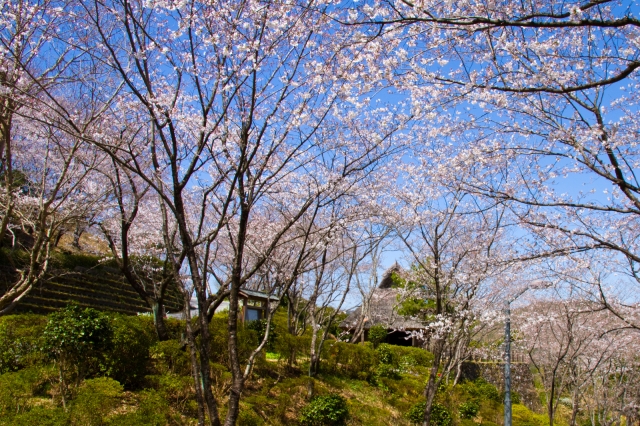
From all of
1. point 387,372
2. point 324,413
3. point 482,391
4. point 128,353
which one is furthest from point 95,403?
point 482,391

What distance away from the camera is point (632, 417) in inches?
604

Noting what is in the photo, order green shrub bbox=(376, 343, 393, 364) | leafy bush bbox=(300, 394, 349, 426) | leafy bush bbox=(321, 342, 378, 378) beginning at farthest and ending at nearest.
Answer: green shrub bbox=(376, 343, 393, 364), leafy bush bbox=(321, 342, 378, 378), leafy bush bbox=(300, 394, 349, 426)

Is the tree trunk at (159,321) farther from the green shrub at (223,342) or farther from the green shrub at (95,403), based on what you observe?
the green shrub at (95,403)

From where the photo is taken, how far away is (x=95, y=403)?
15.8 feet

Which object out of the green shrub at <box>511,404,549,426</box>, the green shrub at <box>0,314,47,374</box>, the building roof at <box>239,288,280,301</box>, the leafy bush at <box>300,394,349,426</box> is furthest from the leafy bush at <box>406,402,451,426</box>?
the green shrub at <box>0,314,47,374</box>

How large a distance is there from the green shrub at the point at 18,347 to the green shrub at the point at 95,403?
1347 mm

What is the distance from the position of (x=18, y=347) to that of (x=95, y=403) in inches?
86.4

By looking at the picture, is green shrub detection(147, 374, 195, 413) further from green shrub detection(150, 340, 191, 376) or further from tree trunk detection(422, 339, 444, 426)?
tree trunk detection(422, 339, 444, 426)

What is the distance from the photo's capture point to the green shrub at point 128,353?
643 cm

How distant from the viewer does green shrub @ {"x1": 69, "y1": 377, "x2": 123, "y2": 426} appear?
4645mm

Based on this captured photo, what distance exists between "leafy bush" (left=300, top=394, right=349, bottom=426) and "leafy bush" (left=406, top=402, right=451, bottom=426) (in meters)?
2.29

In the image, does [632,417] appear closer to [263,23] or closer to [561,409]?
[561,409]

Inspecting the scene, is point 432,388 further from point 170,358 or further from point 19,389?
point 19,389

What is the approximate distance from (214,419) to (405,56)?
346 cm
